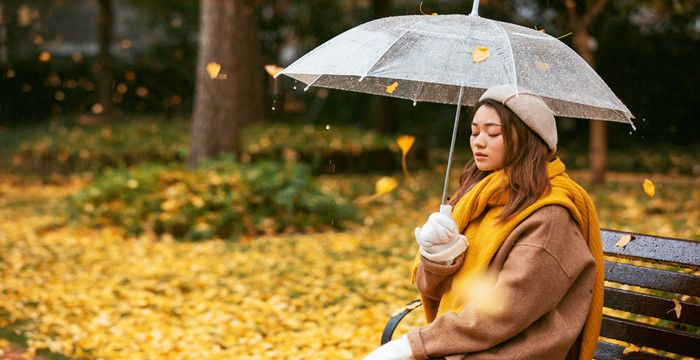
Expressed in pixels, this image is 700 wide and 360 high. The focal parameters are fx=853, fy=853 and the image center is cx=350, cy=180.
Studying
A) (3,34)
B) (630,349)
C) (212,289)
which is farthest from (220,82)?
(3,34)

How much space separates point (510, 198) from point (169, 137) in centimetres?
1444

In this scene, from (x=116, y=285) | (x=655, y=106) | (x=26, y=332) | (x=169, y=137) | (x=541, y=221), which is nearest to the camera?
(x=541, y=221)

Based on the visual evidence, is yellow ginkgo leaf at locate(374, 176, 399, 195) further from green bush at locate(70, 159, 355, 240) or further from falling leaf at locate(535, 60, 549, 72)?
falling leaf at locate(535, 60, 549, 72)

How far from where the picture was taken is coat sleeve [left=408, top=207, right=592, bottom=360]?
2.51 metres

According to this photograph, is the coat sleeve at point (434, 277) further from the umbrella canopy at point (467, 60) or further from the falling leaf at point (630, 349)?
the falling leaf at point (630, 349)

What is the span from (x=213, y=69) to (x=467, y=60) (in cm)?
749

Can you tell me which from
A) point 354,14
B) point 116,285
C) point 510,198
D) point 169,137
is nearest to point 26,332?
point 116,285

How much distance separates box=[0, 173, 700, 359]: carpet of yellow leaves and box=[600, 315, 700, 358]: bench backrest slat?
2020mm

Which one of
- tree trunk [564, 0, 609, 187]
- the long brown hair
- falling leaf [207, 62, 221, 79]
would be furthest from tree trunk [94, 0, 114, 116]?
the long brown hair

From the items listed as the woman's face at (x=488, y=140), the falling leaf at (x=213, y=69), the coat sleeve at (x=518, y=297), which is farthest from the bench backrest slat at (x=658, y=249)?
the falling leaf at (x=213, y=69)

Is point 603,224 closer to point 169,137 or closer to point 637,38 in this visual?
point 169,137

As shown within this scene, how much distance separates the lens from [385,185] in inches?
522

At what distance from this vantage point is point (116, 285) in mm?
6793

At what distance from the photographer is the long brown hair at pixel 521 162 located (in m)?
2.64
